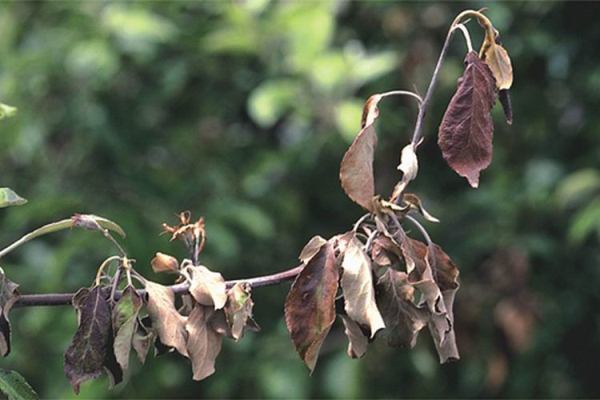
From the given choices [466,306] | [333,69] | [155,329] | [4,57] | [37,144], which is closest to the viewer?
[155,329]

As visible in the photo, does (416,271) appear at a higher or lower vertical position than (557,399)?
higher

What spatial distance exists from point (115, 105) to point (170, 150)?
0.65 feet

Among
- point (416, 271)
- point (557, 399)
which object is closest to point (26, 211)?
point (557, 399)

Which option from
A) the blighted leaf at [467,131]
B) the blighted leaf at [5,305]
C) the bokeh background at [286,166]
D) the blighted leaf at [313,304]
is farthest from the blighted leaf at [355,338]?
the bokeh background at [286,166]

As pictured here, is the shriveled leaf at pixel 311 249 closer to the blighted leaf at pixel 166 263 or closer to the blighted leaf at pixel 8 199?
the blighted leaf at pixel 166 263

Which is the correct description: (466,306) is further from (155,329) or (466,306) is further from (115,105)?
(155,329)

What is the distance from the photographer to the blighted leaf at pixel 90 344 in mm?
840

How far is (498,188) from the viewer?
283 centimetres

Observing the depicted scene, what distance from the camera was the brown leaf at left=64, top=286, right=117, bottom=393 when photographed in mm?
840

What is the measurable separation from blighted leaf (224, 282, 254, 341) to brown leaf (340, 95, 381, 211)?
0.10 meters

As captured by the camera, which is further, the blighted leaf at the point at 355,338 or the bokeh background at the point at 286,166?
the bokeh background at the point at 286,166

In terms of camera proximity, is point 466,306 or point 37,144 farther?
point 466,306

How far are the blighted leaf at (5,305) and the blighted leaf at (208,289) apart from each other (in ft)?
0.41

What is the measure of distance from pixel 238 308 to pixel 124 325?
0.26 ft
